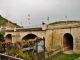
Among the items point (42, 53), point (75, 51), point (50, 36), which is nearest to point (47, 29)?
point (50, 36)

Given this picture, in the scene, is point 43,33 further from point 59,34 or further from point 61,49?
point 61,49

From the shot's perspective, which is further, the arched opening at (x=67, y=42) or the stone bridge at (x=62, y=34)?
the arched opening at (x=67, y=42)

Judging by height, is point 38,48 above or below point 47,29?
below

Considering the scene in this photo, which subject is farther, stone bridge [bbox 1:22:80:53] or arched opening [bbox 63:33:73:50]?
arched opening [bbox 63:33:73:50]

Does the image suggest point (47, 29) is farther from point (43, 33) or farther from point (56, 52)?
point (56, 52)

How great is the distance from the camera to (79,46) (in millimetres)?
22156

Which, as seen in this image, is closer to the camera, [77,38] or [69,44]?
[77,38]

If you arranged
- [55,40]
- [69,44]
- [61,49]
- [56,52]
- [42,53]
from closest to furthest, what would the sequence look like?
[42,53]
[56,52]
[61,49]
[55,40]
[69,44]

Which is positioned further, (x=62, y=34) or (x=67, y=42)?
(x=67, y=42)

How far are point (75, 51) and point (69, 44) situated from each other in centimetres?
497

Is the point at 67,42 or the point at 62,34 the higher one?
the point at 62,34

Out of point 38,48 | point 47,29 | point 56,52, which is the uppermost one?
point 47,29

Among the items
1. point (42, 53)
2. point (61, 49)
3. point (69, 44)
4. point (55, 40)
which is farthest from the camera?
point (69, 44)

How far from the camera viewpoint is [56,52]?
2147 cm
